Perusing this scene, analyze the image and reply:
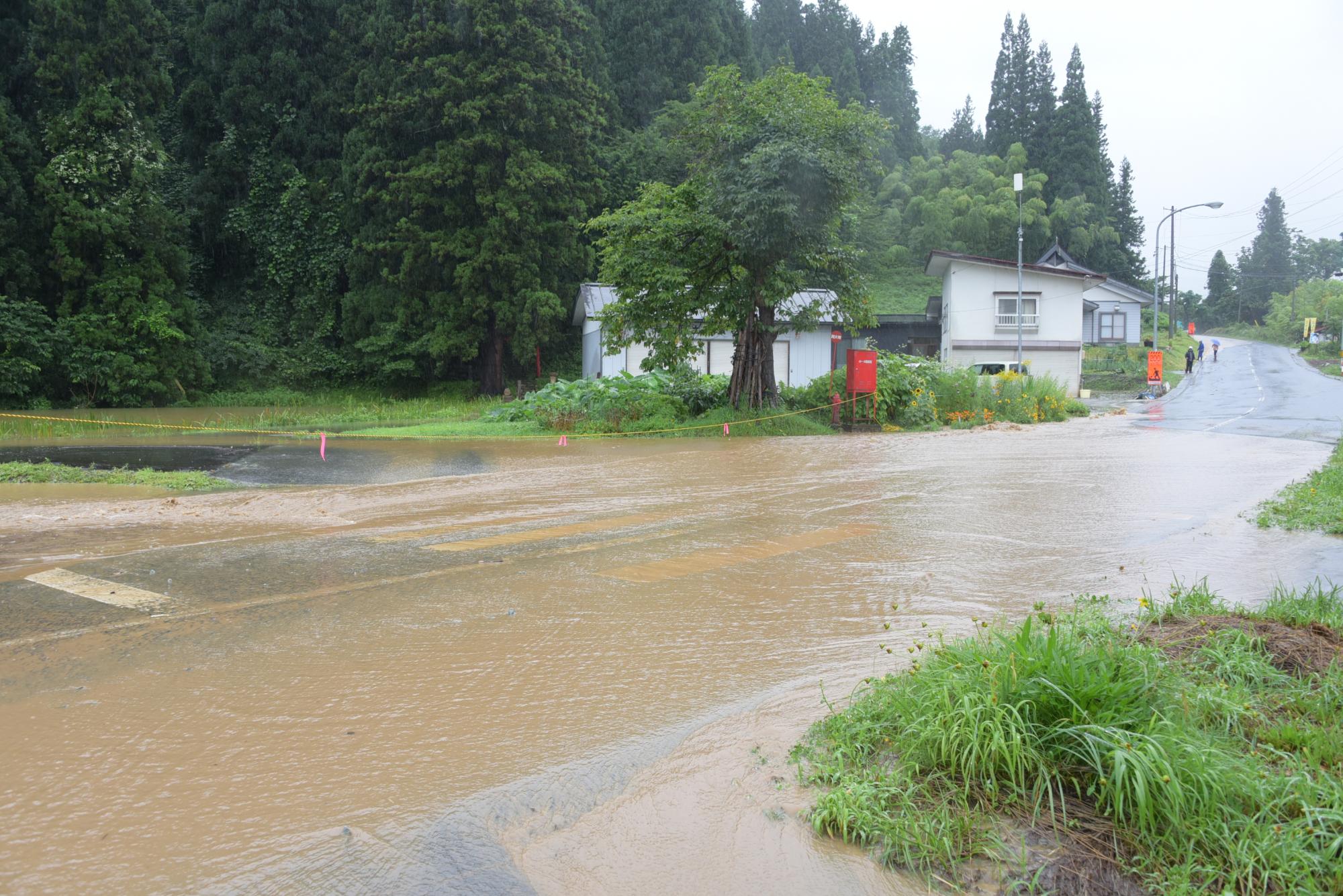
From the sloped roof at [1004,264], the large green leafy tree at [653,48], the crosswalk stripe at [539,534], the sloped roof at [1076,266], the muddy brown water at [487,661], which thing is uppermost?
the large green leafy tree at [653,48]

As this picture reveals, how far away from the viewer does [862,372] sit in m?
22.9

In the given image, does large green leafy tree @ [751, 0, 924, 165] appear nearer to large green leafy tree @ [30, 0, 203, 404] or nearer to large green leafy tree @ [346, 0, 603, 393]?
A: large green leafy tree @ [346, 0, 603, 393]

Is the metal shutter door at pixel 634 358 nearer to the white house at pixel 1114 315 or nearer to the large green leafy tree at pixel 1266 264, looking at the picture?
the white house at pixel 1114 315

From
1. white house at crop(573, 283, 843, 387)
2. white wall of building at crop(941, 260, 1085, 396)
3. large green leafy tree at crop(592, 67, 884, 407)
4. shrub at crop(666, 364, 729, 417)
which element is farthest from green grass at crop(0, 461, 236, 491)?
white wall of building at crop(941, 260, 1085, 396)

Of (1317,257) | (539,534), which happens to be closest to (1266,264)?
(1317,257)

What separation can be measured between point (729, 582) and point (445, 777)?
3.82m

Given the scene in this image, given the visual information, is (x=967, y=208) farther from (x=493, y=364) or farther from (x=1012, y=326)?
(x=493, y=364)

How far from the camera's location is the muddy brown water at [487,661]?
3555 millimetres

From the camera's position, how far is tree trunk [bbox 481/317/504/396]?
1474 inches

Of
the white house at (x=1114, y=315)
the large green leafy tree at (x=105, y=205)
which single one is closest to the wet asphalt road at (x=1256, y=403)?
the white house at (x=1114, y=315)

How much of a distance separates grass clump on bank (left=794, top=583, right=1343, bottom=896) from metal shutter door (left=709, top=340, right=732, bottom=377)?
95.2 feet

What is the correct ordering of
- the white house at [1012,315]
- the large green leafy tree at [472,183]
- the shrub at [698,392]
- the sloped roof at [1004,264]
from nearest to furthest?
the shrub at [698,392]
the large green leafy tree at [472,183]
the sloped roof at [1004,264]
the white house at [1012,315]

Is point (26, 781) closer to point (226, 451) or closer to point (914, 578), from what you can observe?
point (914, 578)

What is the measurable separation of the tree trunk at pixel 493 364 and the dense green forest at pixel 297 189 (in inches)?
4.4
